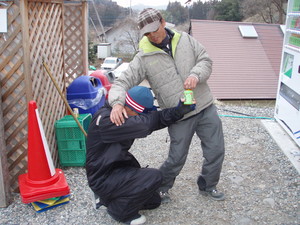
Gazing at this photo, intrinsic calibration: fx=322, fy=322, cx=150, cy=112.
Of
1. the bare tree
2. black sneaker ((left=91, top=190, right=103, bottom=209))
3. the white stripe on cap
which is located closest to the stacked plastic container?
black sneaker ((left=91, top=190, right=103, bottom=209))

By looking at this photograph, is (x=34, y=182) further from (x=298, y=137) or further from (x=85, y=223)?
(x=298, y=137)

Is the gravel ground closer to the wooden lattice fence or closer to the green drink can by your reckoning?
the wooden lattice fence

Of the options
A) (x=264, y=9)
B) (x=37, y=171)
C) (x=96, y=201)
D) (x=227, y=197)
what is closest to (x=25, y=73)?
(x=37, y=171)

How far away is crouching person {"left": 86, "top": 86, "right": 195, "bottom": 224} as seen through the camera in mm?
2570

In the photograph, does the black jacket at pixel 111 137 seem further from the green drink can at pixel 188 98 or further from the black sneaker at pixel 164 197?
the black sneaker at pixel 164 197

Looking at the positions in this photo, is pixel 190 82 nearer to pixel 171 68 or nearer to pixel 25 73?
pixel 171 68

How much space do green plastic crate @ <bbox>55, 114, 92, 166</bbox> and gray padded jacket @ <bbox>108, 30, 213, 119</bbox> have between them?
4.46 feet

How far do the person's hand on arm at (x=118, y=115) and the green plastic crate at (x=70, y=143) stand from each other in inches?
60.0

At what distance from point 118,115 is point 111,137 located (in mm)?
194

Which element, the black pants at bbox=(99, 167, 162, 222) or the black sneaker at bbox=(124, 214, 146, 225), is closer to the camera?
the black pants at bbox=(99, 167, 162, 222)

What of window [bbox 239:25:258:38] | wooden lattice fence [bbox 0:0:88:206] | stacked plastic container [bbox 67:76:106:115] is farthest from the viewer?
window [bbox 239:25:258:38]

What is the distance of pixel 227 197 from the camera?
3.33 m

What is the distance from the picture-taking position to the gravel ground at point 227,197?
9.75 ft

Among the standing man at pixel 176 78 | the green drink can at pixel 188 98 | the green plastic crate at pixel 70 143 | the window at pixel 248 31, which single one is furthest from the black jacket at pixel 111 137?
the window at pixel 248 31
